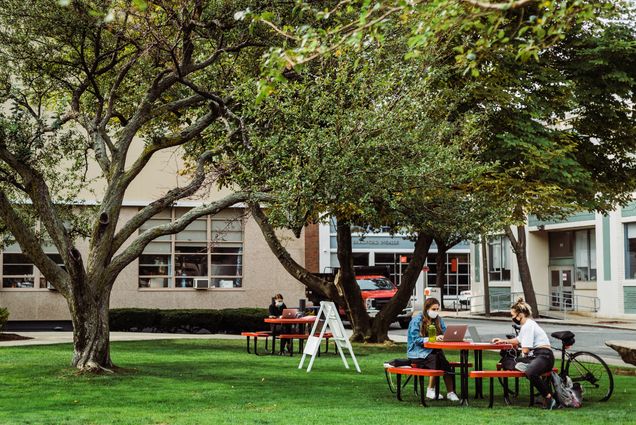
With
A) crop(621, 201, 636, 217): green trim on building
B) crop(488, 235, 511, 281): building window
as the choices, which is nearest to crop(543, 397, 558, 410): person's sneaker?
crop(621, 201, 636, 217): green trim on building

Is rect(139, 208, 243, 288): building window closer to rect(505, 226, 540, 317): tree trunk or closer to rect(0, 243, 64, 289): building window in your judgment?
rect(0, 243, 64, 289): building window

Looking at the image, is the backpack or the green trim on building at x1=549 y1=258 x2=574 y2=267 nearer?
the backpack

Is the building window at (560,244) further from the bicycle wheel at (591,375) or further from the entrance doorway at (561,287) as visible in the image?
the bicycle wheel at (591,375)

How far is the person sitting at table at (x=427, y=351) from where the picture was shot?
44.8 ft

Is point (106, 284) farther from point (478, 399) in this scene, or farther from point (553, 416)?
point (553, 416)

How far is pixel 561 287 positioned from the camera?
53.8 metres

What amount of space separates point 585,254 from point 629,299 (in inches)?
241

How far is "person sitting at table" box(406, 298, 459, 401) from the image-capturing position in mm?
13641

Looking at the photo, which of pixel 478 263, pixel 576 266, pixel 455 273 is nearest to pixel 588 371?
pixel 576 266

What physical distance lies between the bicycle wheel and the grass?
24 cm

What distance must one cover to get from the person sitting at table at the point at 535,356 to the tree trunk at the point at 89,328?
7.35 metres

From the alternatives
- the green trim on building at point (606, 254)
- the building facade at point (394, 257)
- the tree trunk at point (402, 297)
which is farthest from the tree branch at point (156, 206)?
the building facade at point (394, 257)

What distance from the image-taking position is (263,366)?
18938 millimetres

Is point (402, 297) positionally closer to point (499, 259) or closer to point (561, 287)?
point (561, 287)
